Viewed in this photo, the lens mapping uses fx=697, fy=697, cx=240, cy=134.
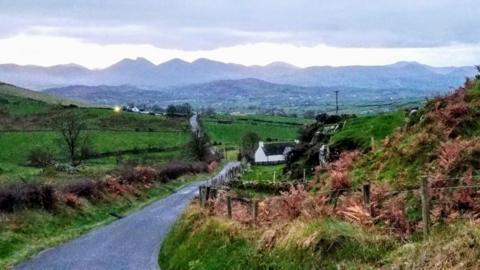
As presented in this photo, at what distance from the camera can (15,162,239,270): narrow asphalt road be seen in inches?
1233

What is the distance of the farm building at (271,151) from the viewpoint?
161 metres

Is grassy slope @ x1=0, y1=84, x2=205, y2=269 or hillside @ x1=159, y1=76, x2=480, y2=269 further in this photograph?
grassy slope @ x1=0, y1=84, x2=205, y2=269

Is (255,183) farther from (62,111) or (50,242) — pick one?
(62,111)

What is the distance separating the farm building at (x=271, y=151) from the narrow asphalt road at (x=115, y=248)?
4280 inches

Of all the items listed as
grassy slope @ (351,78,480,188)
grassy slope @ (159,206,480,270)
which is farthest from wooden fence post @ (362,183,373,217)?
grassy slope @ (351,78,480,188)

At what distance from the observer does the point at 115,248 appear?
36.3 m

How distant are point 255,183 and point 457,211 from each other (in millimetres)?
44361

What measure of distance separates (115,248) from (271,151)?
128 meters

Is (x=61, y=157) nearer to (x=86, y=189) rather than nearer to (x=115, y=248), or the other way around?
(x=86, y=189)

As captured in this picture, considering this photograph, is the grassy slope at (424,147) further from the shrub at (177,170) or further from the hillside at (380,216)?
the shrub at (177,170)

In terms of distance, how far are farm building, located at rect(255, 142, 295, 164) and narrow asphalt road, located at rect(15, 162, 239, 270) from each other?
10872 cm

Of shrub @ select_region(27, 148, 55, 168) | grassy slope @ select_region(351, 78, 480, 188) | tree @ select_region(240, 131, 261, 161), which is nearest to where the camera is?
grassy slope @ select_region(351, 78, 480, 188)

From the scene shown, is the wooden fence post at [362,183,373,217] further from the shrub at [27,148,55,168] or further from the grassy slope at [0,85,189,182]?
the shrub at [27,148,55,168]

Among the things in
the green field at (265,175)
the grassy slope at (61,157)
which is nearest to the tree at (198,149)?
the grassy slope at (61,157)
